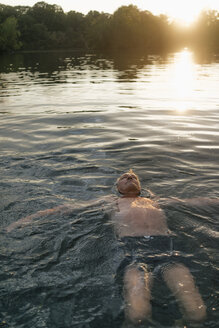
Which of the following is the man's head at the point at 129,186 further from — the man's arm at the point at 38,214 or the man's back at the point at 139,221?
the man's arm at the point at 38,214

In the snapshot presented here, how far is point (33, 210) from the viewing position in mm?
5414

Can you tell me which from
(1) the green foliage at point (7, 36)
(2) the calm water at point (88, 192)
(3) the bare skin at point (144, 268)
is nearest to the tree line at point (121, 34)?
(1) the green foliage at point (7, 36)

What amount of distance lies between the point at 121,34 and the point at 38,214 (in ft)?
292

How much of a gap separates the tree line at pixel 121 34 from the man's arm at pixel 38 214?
3005 inches

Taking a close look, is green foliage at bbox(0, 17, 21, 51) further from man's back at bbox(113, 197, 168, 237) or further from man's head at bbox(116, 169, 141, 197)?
man's back at bbox(113, 197, 168, 237)

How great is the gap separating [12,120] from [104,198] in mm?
8131

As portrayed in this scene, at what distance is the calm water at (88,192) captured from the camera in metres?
3.29

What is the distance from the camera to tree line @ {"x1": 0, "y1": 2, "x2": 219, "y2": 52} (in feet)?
274

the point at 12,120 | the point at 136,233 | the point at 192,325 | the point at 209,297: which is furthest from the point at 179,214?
the point at 12,120

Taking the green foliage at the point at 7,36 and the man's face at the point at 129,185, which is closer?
the man's face at the point at 129,185

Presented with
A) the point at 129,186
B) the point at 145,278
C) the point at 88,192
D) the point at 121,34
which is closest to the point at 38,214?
the point at 88,192

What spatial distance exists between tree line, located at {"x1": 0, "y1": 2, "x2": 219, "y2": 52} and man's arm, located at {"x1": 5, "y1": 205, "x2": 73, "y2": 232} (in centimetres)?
7633

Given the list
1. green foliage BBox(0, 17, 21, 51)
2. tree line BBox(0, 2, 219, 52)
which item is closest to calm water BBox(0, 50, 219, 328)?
green foliage BBox(0, 17, 21, 51)

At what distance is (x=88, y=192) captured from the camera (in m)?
6.20
